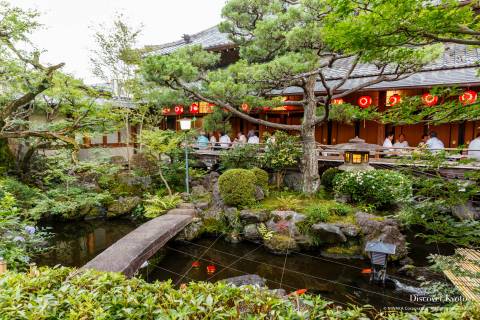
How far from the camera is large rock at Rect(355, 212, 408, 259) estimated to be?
29.9 ft

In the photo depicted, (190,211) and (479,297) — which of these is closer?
(479,297)

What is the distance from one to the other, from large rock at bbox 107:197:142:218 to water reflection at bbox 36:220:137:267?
0.44 m

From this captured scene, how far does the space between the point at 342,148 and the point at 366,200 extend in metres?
2.15

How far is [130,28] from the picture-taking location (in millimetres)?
16234

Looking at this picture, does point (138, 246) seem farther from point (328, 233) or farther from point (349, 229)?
point (349, 229)

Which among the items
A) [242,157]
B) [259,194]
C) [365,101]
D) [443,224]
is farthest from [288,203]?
[443,224]

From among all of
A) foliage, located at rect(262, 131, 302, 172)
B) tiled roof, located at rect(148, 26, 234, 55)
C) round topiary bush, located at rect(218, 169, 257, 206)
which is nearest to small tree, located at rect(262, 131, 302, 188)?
foliage, located at rect(262, 131, 302, 172)

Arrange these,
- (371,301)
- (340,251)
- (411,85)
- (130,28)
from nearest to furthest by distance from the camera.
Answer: (371,301) < (340,251) < (411,85) < (130,28)

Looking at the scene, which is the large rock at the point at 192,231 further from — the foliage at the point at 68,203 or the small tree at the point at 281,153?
the small tree at the point at 281,153

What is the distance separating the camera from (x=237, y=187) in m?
11.5

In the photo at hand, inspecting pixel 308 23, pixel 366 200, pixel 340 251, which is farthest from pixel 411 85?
pixel 340 251

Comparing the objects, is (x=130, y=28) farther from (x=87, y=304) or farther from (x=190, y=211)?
(x=87, y=304)

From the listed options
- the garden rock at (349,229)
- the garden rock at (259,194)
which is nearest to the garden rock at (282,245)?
the garden rock at (349,229)

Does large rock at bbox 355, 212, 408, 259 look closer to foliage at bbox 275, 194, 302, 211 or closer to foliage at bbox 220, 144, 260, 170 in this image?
foliage at bbox 275, 194, 302, 211
